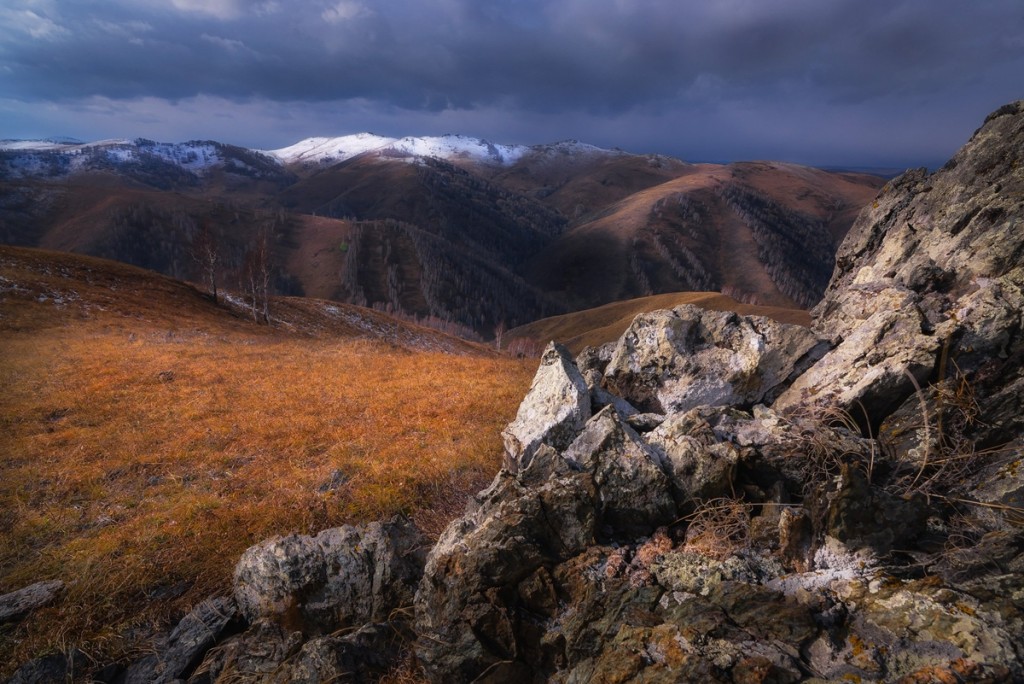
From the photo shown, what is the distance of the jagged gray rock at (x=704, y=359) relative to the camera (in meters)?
11.5

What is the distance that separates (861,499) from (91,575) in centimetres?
1592

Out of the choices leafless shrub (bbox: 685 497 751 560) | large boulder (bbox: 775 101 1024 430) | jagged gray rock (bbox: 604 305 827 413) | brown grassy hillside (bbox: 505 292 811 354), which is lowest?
brown grassy hillside (bbox: 505 292 811 354)

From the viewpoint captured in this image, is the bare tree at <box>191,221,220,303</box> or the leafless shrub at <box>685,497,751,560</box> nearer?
the leafless shrub at <box>685,497,751,560</box>

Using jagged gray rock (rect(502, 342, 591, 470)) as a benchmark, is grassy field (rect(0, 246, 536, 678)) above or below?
below

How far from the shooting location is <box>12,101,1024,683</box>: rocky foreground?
5.52 meters

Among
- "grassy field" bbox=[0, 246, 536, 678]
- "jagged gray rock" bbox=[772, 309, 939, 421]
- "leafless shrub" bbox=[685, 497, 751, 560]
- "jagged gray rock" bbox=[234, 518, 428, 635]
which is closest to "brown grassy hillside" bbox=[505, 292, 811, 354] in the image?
"grassy field" bbox=[0, 246, 536, 678]

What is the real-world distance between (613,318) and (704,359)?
383 feet

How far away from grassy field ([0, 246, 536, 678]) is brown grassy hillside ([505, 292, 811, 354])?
55.1 m

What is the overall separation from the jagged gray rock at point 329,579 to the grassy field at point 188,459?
2.25 m

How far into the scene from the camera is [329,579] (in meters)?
9.58

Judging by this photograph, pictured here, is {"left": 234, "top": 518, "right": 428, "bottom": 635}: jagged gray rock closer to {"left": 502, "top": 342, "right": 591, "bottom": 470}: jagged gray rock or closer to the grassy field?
the grassy field

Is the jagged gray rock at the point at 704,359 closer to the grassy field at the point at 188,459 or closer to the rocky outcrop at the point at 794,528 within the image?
the rocky outcrop at the point at 794,528

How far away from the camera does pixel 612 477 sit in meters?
8.35

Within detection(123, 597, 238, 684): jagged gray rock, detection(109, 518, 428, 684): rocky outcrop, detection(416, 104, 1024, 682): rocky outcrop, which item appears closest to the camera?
detection(416, 104, 1024, 682): rocky outcrop
